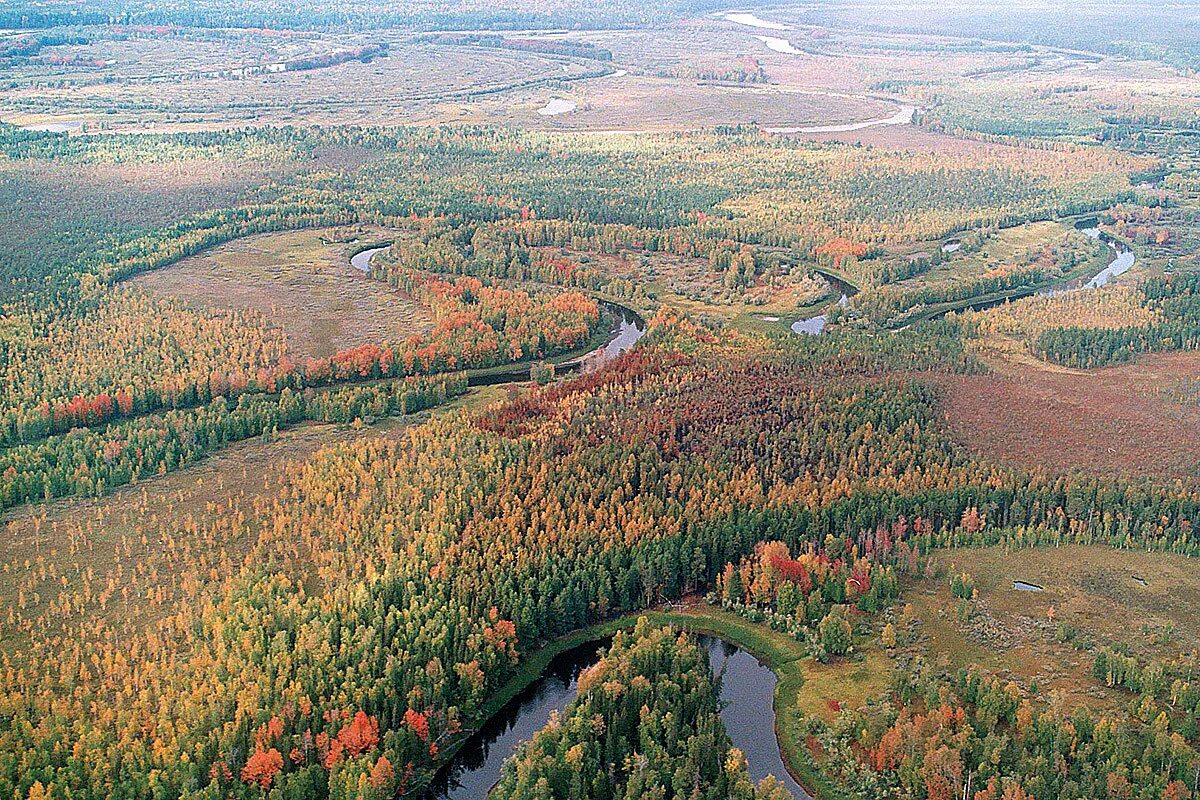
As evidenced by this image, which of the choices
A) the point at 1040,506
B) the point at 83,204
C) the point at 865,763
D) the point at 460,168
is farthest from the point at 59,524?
the point at 460,168

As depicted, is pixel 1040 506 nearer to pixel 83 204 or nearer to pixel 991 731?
pixel 991 731

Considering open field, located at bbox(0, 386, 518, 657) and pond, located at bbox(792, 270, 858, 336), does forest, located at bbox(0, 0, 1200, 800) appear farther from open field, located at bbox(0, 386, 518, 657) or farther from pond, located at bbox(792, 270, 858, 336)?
pond, located at bbox(792, 270, 858, 336)

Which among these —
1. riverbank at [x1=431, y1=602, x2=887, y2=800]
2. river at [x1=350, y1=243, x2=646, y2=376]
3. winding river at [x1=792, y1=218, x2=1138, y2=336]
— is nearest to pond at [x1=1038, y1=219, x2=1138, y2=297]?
winding river at [x1=792, y1=218, x2=1138, y2=336]

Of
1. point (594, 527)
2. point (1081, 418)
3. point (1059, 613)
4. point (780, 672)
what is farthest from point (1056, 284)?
point (780, 672)

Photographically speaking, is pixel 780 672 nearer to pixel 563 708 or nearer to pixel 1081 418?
pixel 563 708

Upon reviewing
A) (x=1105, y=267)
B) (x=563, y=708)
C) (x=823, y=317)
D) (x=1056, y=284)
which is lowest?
(x=1105, y=267)

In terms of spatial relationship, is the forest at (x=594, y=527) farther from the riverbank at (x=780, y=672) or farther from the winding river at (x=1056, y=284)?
the winding river at (x=1056, y=284)

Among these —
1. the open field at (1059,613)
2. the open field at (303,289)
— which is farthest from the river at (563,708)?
the open field at (303,289)
